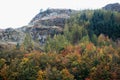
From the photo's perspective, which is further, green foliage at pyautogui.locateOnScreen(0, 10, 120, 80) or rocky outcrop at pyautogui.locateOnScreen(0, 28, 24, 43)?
rocky outcrop at pyautogui.locateOnScreen(0, 28, 24, 43)

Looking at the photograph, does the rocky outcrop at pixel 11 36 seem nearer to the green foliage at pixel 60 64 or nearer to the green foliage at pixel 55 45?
the green foliage at pixel 60 64

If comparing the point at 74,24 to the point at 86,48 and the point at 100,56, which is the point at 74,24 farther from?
the point at 100,56

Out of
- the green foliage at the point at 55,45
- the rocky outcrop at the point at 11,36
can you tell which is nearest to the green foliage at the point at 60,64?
the green foliage at the point at 55,45

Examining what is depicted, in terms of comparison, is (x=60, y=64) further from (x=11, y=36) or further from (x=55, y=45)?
(x=11, y=36)

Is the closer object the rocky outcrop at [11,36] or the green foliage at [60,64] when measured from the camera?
the green foliage at [60,64]

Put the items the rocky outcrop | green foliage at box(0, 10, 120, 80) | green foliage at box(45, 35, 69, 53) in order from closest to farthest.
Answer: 1. green foliage at box(0, 10, 120, 80)
2. green foliage at box(45, 35, 69, 53)
3. the rocky outcrop

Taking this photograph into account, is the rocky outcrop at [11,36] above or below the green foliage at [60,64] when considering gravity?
above

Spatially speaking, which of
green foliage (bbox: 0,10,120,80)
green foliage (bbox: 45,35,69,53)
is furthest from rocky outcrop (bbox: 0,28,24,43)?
green foliage (bbox: 45,35,69,53)

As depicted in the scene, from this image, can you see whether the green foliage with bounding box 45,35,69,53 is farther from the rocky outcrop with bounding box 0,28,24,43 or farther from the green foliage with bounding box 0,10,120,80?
the rocky outcrop with bounding box 0,28,24,43

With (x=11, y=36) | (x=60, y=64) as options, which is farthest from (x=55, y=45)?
(x=11, y=36)

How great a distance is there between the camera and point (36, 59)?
116m

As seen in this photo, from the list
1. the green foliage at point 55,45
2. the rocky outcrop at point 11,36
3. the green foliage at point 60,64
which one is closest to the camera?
the green foliage at point 60,64

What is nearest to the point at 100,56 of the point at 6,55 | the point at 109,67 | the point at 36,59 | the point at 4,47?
the point at 109,67

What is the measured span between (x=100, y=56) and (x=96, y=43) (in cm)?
4409
